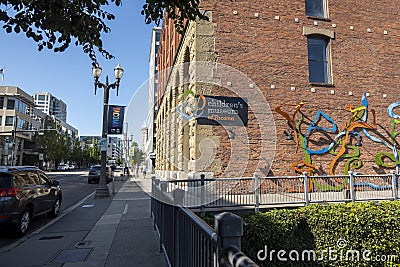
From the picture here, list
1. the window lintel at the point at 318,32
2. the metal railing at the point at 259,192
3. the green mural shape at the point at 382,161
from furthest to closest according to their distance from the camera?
the window lintel at the point at 318,32, the green mural shape at the point at 382,161, the metal railing at the point at 259,192

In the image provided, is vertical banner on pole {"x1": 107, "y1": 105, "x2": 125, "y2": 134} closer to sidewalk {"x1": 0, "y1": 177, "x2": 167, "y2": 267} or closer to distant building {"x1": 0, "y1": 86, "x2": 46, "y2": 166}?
sidewalk {"x1": 0, "y1": 177, "x2": 167, "y2": 267}

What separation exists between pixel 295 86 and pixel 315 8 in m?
4.77

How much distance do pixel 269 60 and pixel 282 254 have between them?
982cm

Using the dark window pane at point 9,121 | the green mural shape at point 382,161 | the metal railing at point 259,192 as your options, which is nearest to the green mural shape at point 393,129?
the green mural shape at point 382,161

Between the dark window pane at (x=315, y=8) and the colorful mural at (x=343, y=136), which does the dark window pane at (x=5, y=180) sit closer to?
the colorful mural at (x=343, y=136)

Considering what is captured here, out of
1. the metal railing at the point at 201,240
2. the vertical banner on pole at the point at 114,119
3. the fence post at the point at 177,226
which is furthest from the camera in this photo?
the vertical banner on pole at the point at 114,119

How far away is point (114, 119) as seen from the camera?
15.2m

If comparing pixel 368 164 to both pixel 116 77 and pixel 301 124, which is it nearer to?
pixel 301 124

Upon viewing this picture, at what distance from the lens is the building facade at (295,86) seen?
12.1 meters

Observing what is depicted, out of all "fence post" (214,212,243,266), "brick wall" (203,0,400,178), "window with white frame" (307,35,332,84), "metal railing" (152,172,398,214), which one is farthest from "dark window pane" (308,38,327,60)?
"fence post" (214,212,243,266)

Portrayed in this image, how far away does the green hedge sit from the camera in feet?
18.3

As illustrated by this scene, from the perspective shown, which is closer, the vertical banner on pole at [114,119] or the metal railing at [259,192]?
the metal railing at [259,192]

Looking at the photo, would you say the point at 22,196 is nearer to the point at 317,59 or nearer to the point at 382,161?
the point at 317,59

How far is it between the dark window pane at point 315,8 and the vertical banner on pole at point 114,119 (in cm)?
1133
